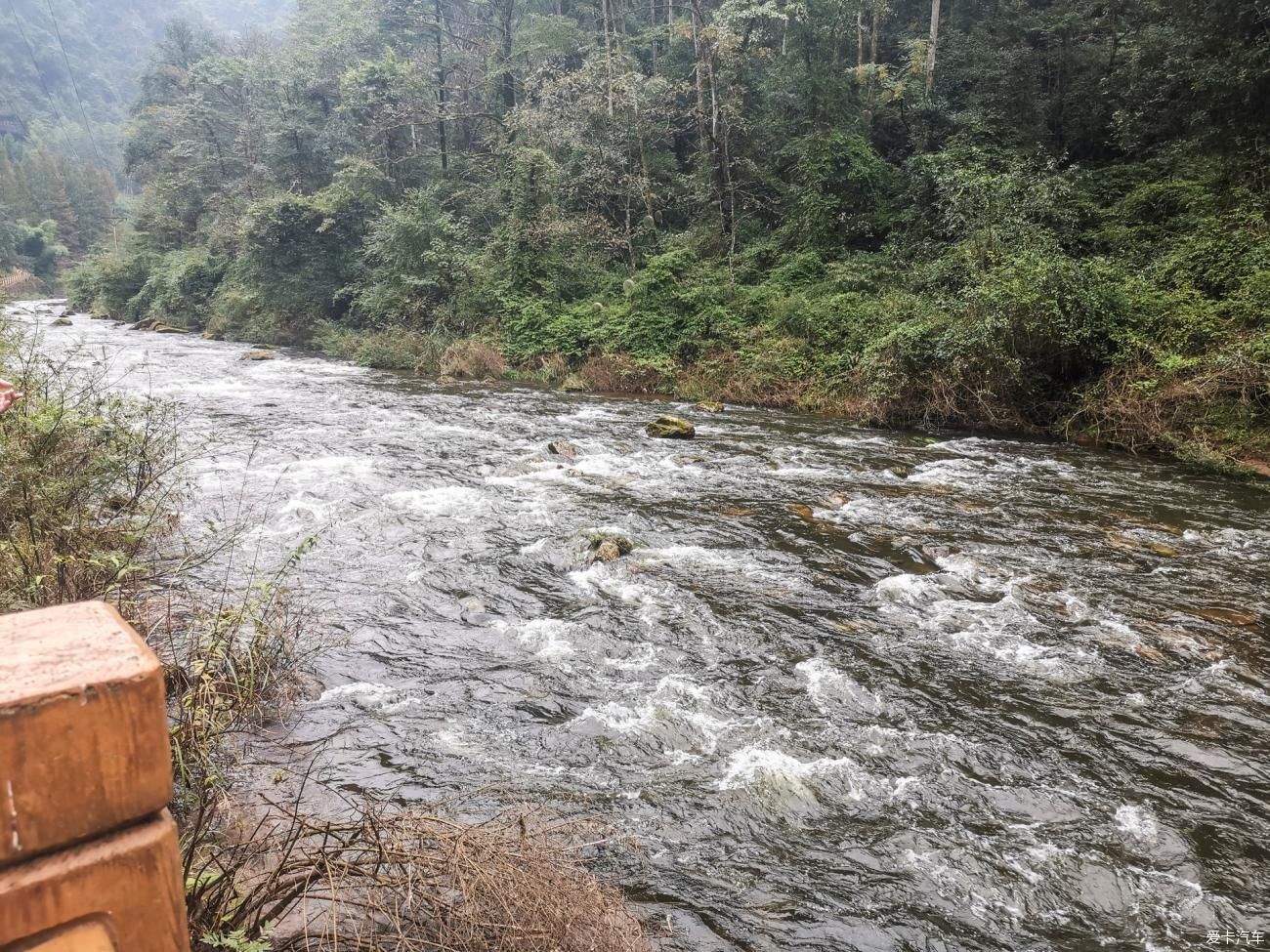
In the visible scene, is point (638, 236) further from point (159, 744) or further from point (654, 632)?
point (159, 744)

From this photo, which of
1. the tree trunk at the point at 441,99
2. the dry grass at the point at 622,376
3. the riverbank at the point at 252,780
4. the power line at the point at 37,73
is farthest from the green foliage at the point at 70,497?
the power line at the point at 37,73

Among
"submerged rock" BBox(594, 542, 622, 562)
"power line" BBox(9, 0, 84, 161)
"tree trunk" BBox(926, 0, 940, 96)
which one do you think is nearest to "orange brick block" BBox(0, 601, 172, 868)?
"submerged rock" BBox(594, 542, 622, 562)

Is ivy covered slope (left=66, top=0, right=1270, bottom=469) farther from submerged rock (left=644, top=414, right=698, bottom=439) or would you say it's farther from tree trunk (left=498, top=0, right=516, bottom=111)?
submerged rock (left=644, top=414, right=698, bottom=439)

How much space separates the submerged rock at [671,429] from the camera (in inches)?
531

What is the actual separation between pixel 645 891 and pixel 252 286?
31638 mm

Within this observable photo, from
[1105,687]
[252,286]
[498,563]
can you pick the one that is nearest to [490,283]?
[252,286]

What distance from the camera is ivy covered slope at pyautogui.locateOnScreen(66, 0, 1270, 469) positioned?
500 inches

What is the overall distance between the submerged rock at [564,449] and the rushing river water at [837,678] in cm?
77

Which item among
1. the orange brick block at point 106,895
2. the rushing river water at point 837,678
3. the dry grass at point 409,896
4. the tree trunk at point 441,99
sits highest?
the tree trunk at point 441,99

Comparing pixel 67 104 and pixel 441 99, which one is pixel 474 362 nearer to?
pixel 441 99

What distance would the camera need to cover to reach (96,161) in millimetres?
87875

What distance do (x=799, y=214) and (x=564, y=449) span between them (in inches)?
481

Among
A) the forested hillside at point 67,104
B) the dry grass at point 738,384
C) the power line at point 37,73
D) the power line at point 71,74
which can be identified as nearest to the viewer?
the dry grass at point 738,384

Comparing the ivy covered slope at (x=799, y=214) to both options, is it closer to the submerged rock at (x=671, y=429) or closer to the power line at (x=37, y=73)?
the submerged rock at (x=671, y=429)
